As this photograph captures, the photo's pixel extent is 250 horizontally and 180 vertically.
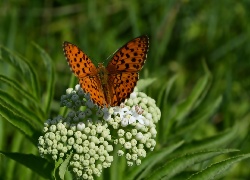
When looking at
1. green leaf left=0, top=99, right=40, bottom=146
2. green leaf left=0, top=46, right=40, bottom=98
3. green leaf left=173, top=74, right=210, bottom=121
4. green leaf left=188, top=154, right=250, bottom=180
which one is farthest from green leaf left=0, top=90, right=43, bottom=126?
green leaf left=173, top=74, right=210, bottom=121

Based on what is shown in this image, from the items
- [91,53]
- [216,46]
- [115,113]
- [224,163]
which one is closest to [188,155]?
[224,163]

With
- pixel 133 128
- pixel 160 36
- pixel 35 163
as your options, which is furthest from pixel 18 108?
pixel 160 36

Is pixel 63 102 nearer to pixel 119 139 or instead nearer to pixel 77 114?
pixel 77 114

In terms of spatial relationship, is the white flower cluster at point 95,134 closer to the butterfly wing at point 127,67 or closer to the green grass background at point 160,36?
the butterfly wing at point 127,67

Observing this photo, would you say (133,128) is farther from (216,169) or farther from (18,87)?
(18,87)

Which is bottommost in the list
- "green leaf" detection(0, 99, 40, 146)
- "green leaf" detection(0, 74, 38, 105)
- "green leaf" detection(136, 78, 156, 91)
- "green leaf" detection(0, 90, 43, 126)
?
"green leaf" detection(0, 99, 40, 146)

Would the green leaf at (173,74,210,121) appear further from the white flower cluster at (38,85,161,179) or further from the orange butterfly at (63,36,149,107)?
the orange butterfly at (63,36,149,107)
